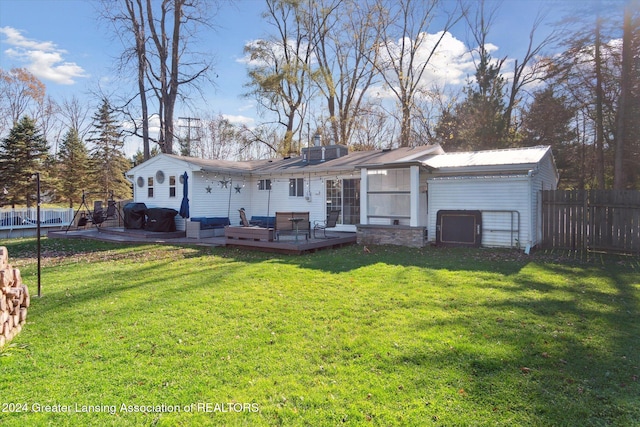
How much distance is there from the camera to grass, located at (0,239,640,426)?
8.50ft

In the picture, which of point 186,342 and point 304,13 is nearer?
point 186,342

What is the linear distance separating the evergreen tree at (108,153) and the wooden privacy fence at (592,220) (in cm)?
3071

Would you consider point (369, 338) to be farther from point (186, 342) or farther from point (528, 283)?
point (528, 283)

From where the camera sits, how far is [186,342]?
3.74 m

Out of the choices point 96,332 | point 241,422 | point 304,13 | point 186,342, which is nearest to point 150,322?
point 96,332

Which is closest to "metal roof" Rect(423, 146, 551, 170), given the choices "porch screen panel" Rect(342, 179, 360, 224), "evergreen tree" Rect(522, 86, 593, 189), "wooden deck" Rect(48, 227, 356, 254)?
"porch screen panel" Rect(342, 179, 360, 224)

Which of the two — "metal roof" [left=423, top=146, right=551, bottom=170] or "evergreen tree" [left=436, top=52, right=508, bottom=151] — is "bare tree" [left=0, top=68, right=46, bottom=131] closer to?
"metal roof" [left=423, top=146, right=551, bottom=170]

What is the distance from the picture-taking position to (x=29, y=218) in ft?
54.4

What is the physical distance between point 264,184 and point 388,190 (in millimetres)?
5610

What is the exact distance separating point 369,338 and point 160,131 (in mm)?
20331

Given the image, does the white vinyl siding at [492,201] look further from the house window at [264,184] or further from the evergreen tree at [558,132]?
the evergreen tree at [558,132]

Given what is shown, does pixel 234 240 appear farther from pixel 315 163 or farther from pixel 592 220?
pixel 592 220

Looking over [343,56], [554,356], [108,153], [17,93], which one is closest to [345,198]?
[554,356]

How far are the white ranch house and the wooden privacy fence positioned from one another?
0.37 metres
